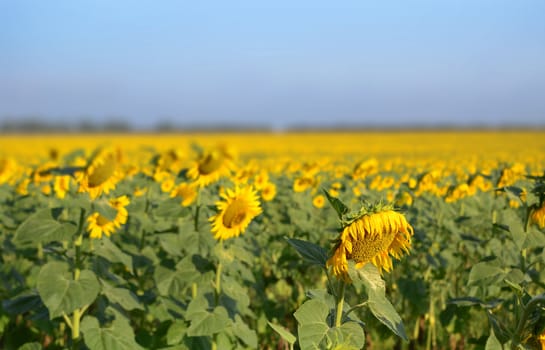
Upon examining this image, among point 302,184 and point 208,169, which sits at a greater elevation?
point 208,169

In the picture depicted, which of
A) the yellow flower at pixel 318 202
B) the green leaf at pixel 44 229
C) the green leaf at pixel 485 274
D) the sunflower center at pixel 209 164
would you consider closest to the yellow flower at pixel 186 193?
the sunflower center at pixel 209 164

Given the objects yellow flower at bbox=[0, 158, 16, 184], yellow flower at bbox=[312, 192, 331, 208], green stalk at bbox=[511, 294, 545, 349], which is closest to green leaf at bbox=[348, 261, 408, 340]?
green stalk at bbox=[511, 294, 545, 349]

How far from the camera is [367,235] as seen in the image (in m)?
1.84

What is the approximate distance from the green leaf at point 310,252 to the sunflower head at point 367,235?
0.13 feet

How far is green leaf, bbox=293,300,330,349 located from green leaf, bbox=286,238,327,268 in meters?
0.12

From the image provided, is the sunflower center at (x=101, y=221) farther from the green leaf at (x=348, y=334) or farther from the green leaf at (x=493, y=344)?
the green leaf at (x=493, y=344)

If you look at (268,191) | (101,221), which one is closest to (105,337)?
(101,221)

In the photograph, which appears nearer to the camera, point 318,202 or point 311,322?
point 311,322

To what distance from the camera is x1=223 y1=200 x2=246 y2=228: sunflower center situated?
3090 millimetres

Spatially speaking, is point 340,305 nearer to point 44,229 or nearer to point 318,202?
point 44,229

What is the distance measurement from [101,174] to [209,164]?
3.14 feet

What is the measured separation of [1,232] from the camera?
417 cm

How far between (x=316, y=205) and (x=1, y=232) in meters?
2.80

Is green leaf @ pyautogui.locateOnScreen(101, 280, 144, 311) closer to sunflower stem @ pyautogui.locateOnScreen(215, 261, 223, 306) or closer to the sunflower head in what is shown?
sunflower stem @ pyautogui.locateOnScreen(215, 261, 223, 306)
